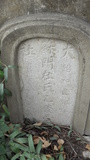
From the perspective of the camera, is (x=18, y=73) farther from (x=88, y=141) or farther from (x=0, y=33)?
(x=88, y=141)

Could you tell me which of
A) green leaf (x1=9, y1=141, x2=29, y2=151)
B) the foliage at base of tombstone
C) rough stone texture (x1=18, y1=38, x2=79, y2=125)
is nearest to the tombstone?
rough stone texture (x1=18, y1=38, x2=79, y2=125)

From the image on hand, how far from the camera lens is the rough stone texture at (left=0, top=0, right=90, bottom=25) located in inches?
50.6

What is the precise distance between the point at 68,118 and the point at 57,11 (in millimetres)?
1098

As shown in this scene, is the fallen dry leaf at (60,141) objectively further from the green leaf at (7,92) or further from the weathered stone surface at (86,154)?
the green leaf at (7,92)

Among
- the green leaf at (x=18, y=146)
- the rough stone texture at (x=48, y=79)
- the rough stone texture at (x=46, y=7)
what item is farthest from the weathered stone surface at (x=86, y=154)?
the rough stone texture at (x=46, y=7)

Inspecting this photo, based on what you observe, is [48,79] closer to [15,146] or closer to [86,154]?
[15,146]

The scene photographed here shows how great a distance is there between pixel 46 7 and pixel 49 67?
509 mm

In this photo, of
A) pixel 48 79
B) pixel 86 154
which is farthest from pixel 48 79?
pixel 86 154

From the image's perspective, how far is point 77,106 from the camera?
178 centimetres

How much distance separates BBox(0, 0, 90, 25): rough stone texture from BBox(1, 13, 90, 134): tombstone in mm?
41

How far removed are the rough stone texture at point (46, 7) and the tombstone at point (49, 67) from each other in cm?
4

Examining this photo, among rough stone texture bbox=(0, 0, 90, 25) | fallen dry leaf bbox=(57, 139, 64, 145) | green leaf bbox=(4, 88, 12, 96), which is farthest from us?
fallen dry leaf bbox=(57, 139, 64, 145)

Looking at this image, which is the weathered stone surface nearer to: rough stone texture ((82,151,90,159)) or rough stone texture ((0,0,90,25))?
rough stone texture ((82,151,90,159))

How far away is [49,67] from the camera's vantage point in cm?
163
